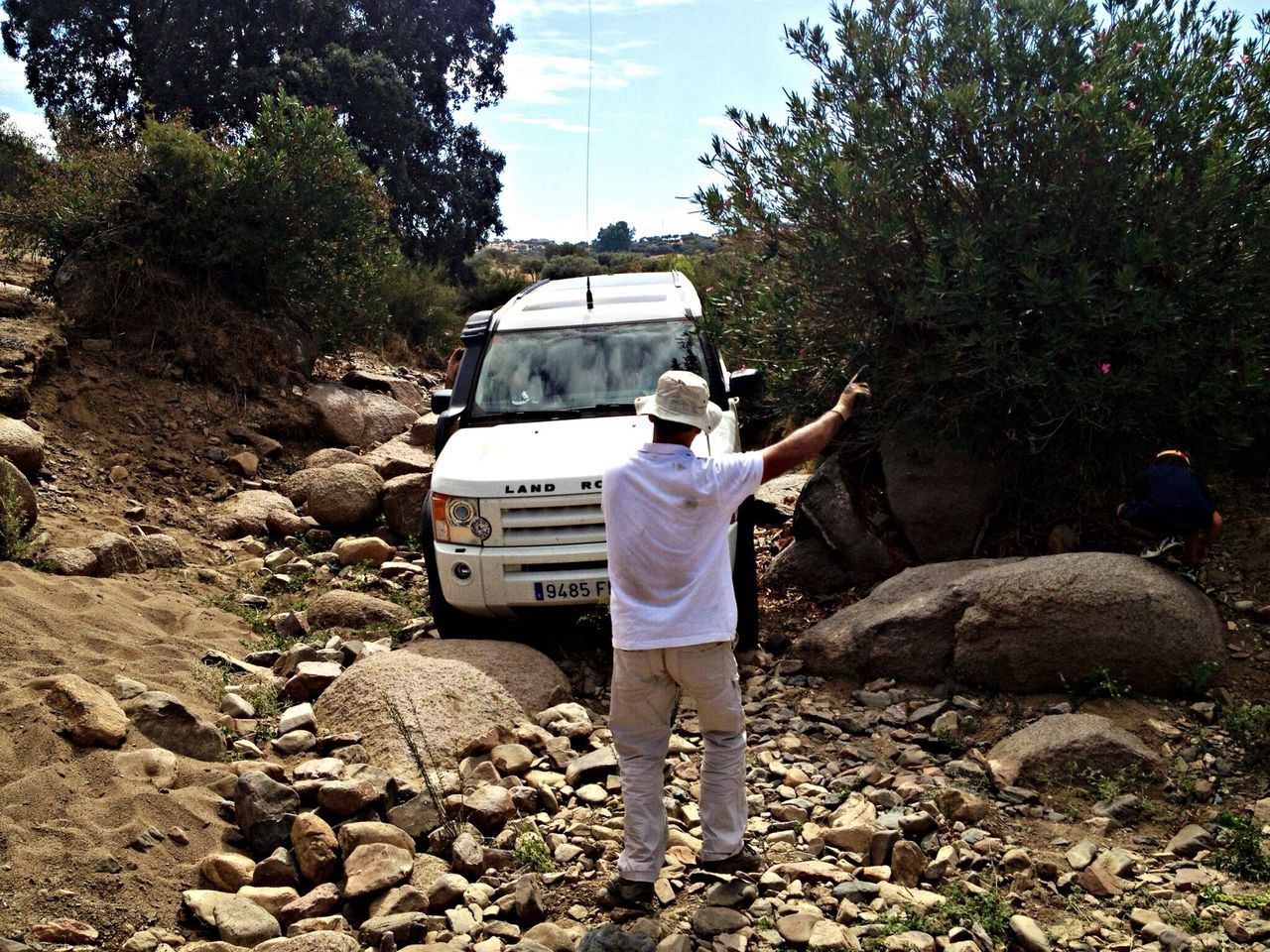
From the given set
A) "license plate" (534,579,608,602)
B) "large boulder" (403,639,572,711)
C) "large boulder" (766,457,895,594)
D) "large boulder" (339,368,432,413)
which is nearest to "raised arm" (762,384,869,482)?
"license plate" (534,579,608,602)

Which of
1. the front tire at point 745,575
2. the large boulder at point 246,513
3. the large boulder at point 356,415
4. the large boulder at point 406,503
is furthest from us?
the large boulder at point 356,415

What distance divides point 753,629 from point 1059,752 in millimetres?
2319

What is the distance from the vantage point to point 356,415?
1395cm

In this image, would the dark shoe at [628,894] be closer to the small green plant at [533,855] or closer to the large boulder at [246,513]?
the small green plant at [533,855]

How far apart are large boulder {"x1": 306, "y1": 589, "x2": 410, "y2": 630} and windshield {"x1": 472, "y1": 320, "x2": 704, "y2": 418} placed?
1539 millimetres

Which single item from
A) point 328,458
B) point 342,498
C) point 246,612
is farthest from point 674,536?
point 328,458

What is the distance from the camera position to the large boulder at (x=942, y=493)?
26.4 feet

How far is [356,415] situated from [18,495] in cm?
578

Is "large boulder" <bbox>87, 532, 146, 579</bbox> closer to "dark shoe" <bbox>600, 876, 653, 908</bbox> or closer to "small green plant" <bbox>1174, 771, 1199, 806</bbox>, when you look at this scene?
"dark shoe" <bbox>600, 876, 653, 908</bbox>

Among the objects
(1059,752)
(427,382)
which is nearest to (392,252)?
(427,382)

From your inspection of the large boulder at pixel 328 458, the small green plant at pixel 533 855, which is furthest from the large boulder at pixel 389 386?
the small green plant at pixel 533 855

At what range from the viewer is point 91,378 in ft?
39.4

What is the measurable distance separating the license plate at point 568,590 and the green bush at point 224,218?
855 centimetres

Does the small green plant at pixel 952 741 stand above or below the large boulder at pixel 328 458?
below
